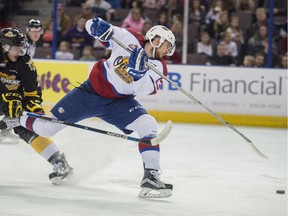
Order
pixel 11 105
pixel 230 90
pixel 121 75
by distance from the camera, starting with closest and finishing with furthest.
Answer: pixel 121 75
pixel 11 105
pixel 230 90

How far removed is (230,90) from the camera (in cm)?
963

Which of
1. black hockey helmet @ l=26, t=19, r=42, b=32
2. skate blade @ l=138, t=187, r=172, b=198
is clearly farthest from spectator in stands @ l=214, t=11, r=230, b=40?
skate blade @ l=138, t=187, r=172, b=198

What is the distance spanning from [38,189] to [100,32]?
1108 millimetres

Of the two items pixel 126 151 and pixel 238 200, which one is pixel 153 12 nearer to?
pixel 126 151

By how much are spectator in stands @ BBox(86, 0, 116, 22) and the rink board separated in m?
1.29

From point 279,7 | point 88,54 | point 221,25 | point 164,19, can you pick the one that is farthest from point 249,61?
point 88,54

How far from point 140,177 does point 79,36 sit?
4.71 meters

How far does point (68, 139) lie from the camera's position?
777 cm

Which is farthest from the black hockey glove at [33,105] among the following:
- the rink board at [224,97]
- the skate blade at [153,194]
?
the rink board at [224,97]

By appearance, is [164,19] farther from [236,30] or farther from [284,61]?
[284,61]

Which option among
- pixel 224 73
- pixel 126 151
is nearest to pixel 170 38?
pixel 126 151

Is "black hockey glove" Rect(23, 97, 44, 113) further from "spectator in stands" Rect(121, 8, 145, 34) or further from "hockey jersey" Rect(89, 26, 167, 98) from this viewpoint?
"spectator in stands" Rect(121, 8, 145, 34)

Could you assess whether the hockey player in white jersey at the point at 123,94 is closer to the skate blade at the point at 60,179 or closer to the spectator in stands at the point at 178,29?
the skate blade at the point at 60,179

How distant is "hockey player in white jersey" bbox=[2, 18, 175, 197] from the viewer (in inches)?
203
